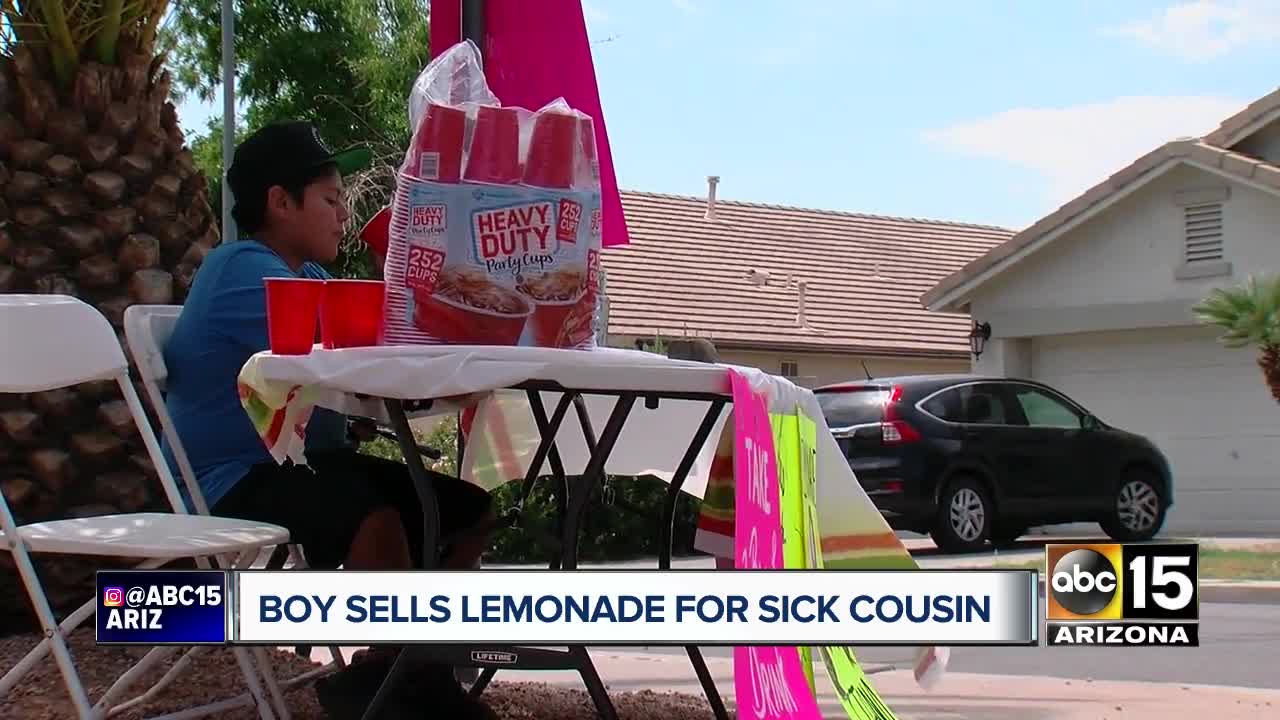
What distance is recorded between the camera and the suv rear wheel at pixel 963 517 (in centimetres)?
1543

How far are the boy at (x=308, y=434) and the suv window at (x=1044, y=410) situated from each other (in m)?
12.6

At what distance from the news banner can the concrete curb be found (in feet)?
29.4

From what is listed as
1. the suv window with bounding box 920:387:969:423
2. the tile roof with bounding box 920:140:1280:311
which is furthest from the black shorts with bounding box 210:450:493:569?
the tile roof with bounding box 920:140:1280:311

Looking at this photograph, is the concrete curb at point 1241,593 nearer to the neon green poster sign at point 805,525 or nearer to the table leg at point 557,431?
the table leg at point 557,431

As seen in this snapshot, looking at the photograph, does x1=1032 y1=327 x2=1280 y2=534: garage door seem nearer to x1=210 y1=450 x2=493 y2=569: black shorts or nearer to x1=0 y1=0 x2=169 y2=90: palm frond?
x1=0 y1=0 x2=169 y2=90: palm frond

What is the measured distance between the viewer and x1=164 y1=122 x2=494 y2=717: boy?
3.99 meters

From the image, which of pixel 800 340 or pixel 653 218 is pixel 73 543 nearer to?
pixel 800 340

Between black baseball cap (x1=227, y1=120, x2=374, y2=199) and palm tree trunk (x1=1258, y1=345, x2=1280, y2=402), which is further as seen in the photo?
palm tree trunk (x1=1258, y1=345, x2=1280, y2=402)

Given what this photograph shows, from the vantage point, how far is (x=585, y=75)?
16.7 feet

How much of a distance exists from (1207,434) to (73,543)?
1894cm

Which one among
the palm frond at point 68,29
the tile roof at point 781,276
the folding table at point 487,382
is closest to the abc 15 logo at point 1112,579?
the folding table at point 487,382

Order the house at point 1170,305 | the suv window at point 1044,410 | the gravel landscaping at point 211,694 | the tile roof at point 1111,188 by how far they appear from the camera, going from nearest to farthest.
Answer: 1. the gravel landscaping at point 211,694
2. the suv window at point 1044,410
3. the tile roof at point 1111,188
4. the house at point 1170,305

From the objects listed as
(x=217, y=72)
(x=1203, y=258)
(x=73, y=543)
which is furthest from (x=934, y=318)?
(x=73, y=543)

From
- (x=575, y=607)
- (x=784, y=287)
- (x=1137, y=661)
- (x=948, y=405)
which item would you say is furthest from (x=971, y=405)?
(x=784, y=287)
